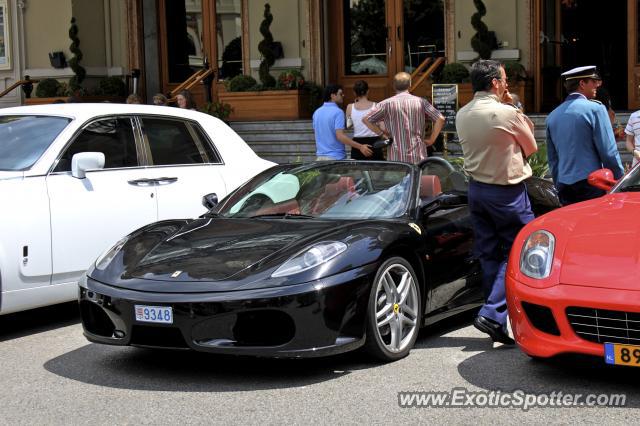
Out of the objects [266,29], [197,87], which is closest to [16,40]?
[197,87]

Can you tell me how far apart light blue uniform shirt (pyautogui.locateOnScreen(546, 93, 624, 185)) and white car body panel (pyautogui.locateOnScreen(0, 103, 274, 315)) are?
2783 millimetres

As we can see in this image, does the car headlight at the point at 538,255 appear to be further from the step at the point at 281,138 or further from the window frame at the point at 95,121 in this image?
the step at the point at 281,138

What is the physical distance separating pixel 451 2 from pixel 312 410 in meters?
13.7

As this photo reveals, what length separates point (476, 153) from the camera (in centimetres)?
620

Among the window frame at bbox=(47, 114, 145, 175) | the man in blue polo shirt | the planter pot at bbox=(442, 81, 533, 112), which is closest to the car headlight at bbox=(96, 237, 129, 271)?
the window frame at bbox=(47, 114, 145, 175)

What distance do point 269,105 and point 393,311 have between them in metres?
12.7

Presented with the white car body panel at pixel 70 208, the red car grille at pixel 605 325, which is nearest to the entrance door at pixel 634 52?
the white car body panel at pixel 70 208

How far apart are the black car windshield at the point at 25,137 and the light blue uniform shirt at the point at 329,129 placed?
4.53 m

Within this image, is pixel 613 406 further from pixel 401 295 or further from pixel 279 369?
pixel 279 369

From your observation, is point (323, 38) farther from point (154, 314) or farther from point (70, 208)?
point (154, 314)

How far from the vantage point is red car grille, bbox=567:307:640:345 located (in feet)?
15.8

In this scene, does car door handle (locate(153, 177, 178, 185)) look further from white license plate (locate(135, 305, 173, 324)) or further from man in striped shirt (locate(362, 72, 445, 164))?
man in striped shirt (locate(362, 72, 445, 164))

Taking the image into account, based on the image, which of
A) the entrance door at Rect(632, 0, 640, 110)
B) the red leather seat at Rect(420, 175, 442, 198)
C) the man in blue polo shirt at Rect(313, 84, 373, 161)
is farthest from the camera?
the entrance door at Rect(632, 0, 640, 110)

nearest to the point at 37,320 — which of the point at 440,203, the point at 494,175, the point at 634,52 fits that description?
the point at 440,203
